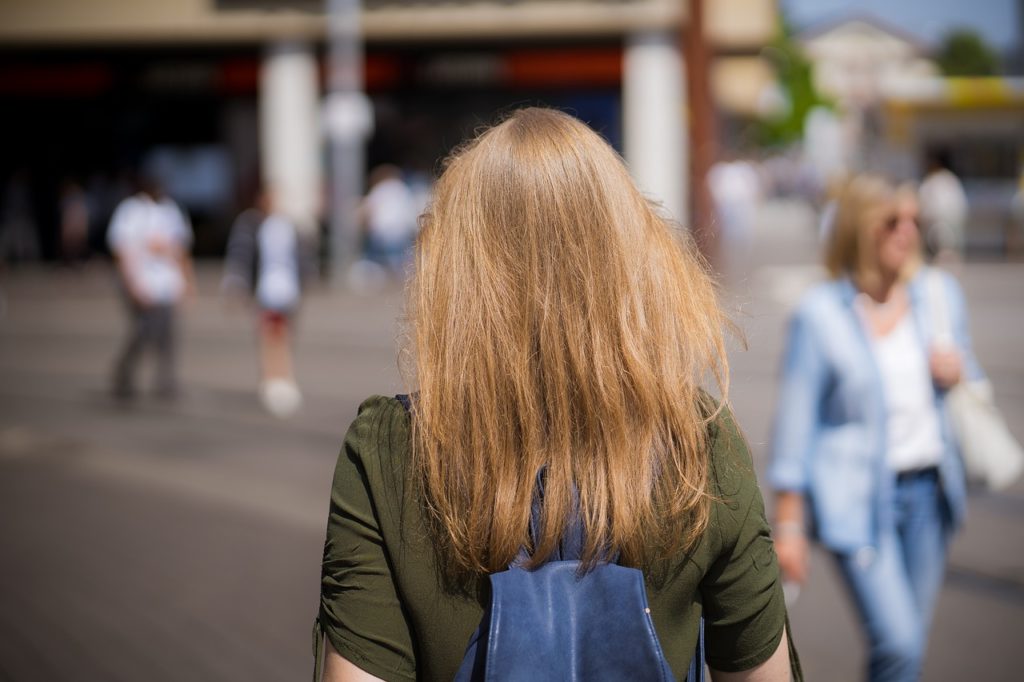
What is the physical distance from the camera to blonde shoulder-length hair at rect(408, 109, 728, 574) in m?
1.56

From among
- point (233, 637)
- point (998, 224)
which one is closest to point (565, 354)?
point (233, 637)

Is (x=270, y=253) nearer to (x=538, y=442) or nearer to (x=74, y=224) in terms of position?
(x=538, y=442)

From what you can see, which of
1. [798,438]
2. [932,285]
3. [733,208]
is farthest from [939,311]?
[733,208]

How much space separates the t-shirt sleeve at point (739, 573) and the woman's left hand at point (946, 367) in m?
1.96

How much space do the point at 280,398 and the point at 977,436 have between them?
7.78 metres

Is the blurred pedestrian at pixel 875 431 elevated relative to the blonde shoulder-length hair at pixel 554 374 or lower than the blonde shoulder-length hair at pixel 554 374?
lower

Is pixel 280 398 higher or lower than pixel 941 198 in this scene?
lower

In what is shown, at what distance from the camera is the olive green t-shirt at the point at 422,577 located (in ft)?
5.23

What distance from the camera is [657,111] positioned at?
25625 mm

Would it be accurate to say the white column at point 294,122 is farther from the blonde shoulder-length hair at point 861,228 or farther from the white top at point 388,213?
the blonde shoulder-length hair at point 861,228

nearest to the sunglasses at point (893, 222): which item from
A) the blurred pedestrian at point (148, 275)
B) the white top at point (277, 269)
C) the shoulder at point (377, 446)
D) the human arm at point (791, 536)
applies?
the human arm at point (791, 536)

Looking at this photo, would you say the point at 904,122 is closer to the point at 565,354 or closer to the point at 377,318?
the point at 377,318

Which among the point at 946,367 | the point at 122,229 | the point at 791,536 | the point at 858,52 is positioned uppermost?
the point at 858,52

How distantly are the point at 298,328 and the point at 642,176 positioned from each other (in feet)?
36.0
